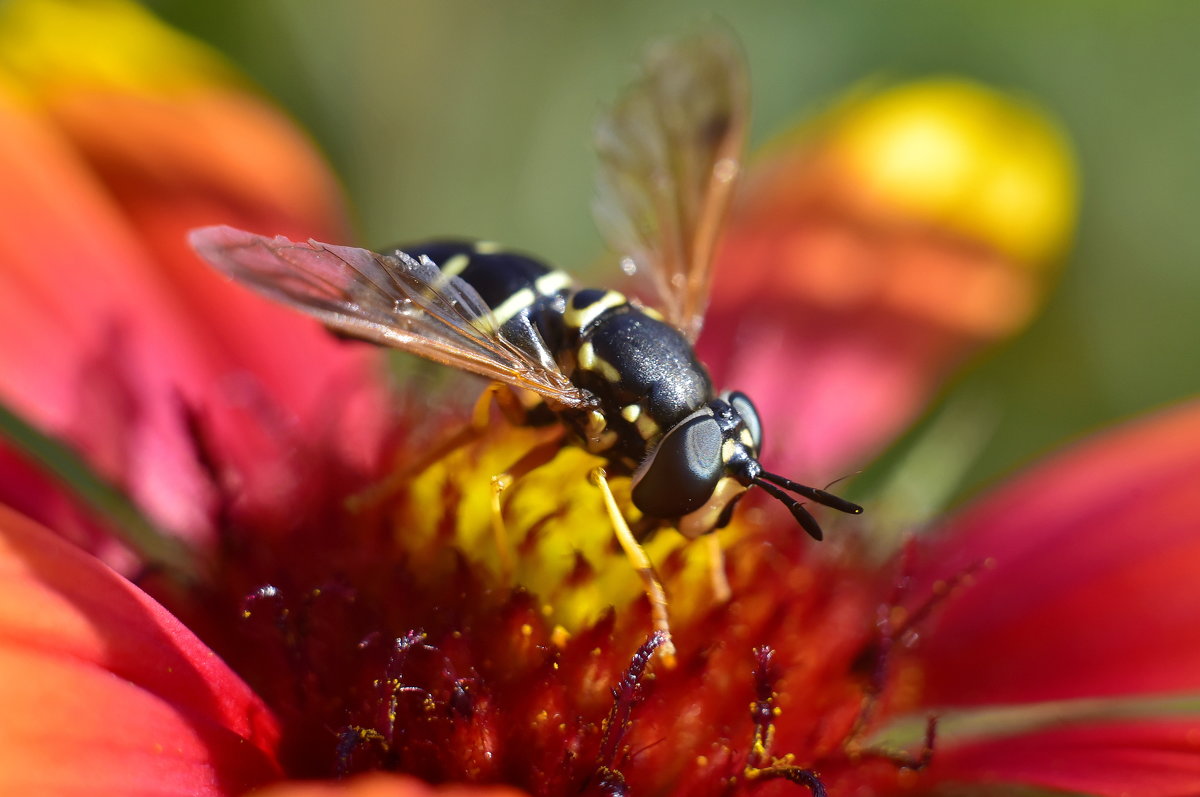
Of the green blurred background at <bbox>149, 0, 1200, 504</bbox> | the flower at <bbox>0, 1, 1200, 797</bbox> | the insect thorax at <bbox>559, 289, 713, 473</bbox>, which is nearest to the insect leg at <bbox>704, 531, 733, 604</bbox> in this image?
the flower at <bbox>0, 1, 1200, 797</bbox>

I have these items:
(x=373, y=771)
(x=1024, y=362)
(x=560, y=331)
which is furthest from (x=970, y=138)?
(x=373, y=771)

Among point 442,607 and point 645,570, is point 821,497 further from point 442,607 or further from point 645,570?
point 442,607

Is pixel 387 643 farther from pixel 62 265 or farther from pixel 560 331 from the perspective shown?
pixel 62 265

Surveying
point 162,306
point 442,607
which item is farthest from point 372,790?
point 162,306

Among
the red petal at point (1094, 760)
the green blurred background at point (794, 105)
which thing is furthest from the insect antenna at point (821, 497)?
the green blurred background at point (794, 105)

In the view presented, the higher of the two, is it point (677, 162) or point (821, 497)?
point (677, 162)

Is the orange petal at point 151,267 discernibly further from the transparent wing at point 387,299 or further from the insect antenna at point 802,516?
the insect antenna at point 802,516

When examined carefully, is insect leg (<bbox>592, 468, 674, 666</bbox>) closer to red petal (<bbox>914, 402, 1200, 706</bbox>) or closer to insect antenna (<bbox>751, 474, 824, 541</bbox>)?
insect antenna (<bbox>751, 474, 824, 541</bbox>)
